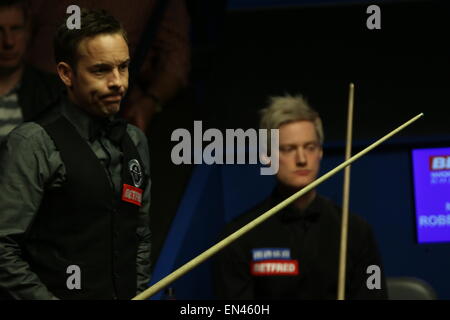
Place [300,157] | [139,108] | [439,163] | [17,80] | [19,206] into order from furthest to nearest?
[439,163], [139,108], [300,157], [17,80], [19,206]

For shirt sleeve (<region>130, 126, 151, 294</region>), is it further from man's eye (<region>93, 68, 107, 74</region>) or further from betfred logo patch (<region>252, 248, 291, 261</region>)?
betfred logo patch (<region>252, 248, 291, 261</region>)

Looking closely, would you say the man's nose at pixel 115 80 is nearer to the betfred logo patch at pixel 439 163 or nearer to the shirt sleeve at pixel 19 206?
the shirt sleeve at pixel 19 206

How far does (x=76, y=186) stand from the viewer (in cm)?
171

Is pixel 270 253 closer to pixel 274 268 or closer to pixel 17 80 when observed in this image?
pixel 274 268

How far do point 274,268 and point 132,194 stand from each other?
826mm

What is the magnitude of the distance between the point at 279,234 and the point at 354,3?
144 cm

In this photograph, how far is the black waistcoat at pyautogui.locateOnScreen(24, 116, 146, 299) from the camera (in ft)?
5.61

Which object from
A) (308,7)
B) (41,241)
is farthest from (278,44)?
(41,241)

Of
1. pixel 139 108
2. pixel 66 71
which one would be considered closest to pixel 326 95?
pixel 139 108

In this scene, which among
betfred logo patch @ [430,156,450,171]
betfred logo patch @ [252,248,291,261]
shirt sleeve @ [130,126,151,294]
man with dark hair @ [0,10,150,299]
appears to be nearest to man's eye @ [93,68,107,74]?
man with dark hair @ [0,10,150,299]

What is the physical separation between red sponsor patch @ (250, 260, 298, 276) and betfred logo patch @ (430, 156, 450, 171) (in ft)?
3.16

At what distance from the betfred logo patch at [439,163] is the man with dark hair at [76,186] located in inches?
67.2

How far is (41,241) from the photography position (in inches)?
67.6

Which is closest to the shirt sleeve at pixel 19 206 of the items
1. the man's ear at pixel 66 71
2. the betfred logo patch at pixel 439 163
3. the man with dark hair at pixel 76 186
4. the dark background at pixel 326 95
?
the man with dark hair at pixel 76 186
